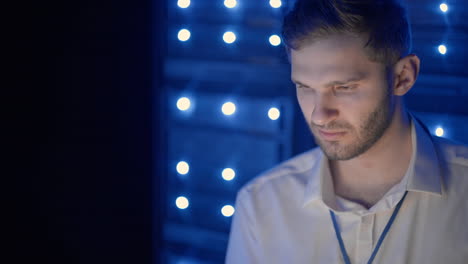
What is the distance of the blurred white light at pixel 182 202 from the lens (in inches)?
76.8

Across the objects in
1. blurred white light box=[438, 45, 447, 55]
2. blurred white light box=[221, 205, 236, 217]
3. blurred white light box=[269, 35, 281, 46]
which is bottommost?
blurred white light box=[221, 205, 236, 217]

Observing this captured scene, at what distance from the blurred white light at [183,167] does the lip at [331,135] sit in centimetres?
80

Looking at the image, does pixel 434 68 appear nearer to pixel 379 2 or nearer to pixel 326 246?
pixel 379 2

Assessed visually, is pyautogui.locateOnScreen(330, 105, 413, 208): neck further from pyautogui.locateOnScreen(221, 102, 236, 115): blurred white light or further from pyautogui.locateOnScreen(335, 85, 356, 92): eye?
pyautogui.locateOnScreen(221, 102, 236, 115): blurred white light

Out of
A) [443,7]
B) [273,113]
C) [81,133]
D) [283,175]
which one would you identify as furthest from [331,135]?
[81,133]

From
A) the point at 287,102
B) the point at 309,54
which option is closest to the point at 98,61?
the point at 287,102

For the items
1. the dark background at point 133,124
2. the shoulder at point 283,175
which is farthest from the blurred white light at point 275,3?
the shoulder at point 283,175

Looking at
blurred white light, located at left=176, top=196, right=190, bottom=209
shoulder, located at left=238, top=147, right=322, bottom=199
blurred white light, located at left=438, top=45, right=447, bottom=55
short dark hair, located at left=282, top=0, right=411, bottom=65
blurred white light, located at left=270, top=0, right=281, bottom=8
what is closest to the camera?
short dark hair, located at left=282, top=0, right=411, bottom=65

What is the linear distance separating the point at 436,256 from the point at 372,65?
1.64ft

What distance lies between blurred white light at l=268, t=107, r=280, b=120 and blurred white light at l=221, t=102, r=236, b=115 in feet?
0.45

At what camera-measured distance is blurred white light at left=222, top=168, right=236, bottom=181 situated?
188 cm

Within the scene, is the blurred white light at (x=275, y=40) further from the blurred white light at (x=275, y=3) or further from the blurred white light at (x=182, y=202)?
the blurred white light at (x=182, y=202)

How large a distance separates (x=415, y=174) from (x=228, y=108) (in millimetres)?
779

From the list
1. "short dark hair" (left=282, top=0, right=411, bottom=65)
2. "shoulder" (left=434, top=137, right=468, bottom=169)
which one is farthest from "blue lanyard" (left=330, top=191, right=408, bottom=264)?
"short dark hair" (left=282, top=0, right=411, bottom=65)
